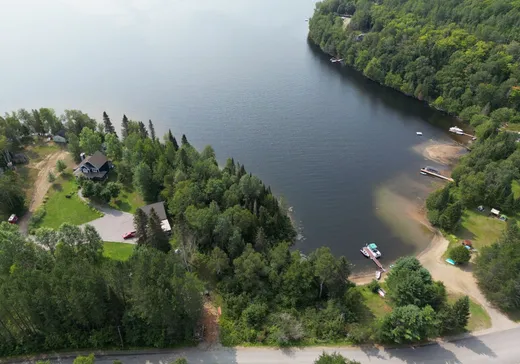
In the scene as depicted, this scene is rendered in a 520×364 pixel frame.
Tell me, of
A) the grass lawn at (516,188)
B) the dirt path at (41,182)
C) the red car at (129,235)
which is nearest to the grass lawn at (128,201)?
the red car at (129,235)

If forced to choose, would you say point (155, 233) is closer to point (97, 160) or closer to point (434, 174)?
point (97, 160)

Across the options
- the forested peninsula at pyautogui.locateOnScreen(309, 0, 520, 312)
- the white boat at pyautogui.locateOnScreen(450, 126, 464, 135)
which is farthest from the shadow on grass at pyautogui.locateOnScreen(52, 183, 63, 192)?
the white boat at pyautogui.locateOnScreen(450, 126, 464, 135)

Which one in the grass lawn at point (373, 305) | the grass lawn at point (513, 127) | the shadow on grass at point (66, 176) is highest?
the grass lawn at point (513, 127)

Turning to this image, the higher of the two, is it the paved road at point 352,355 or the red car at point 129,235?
the red car at point 129,235

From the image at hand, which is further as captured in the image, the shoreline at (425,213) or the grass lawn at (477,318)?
the shoreline at (425,213)

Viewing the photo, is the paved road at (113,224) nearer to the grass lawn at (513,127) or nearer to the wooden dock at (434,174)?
the wooden dock at (434,174)

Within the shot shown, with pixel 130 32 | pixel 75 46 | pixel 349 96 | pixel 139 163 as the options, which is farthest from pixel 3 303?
pixel 130 32

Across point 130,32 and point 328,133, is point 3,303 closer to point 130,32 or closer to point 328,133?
point 328,133
